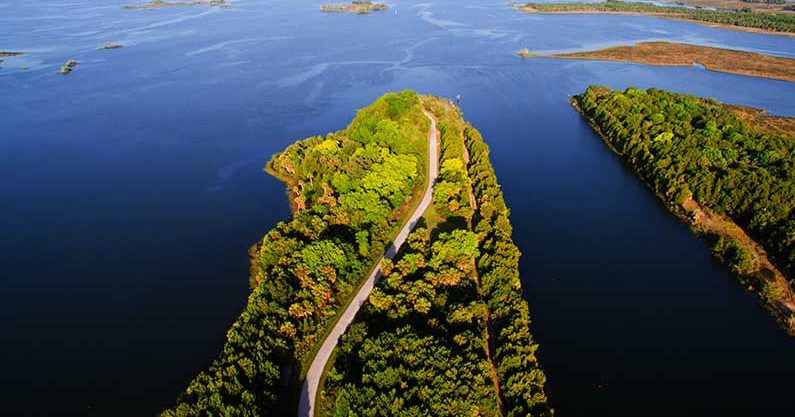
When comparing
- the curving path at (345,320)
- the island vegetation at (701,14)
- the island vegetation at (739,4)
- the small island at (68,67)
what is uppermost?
the island vegetation at (739,4)

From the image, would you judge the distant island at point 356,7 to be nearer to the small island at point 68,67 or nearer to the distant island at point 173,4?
the distant island at point 173,4

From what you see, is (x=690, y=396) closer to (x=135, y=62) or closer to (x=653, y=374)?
(x=653, y=374)

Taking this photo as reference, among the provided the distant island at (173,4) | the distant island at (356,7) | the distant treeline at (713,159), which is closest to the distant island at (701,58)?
the distant treeline at (713,159)

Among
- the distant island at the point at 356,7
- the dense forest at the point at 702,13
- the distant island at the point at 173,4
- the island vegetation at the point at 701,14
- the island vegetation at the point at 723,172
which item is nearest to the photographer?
the island vegetation at the point at 723,172

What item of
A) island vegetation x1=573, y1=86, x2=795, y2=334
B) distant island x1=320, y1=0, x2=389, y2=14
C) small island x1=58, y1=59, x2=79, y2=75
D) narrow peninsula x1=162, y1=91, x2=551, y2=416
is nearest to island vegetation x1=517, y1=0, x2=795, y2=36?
distant island x1=320, y1=0, x2=389, y2=14

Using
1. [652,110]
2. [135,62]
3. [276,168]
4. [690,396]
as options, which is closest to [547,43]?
[652,110]

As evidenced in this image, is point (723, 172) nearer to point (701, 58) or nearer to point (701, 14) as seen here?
point (701, 58)

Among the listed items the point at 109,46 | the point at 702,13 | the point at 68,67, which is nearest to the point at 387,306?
the point at 68,67
